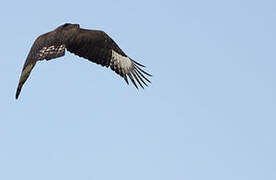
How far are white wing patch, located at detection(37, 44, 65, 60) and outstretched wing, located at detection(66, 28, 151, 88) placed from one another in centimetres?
41

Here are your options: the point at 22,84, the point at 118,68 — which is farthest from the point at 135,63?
the point at 22,84

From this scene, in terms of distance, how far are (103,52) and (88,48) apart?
398 mm

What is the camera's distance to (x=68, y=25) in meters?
17.6

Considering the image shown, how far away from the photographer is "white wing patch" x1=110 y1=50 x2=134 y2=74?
17359mm

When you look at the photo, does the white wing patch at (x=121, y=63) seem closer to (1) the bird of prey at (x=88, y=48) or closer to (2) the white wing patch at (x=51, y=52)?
(1) the bird of prey at (x=88, y=48)

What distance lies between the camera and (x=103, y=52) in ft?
57.6

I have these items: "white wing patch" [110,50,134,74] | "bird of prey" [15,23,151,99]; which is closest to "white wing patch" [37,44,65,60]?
"bird of prey" [15,23,151,99]

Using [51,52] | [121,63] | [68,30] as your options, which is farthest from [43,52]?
[121,63]

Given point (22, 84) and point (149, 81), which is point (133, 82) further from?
point (22, 84)

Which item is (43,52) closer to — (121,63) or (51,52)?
(51,52)

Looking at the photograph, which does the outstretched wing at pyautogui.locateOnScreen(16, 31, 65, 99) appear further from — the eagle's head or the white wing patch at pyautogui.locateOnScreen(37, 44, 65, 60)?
the eagle's head

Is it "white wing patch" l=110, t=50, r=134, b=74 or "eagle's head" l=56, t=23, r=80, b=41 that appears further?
"white wing patch" l=110, t=50, r=134, b=74

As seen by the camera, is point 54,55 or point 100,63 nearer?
point 54,55

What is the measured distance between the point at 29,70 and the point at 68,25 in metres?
1.74
